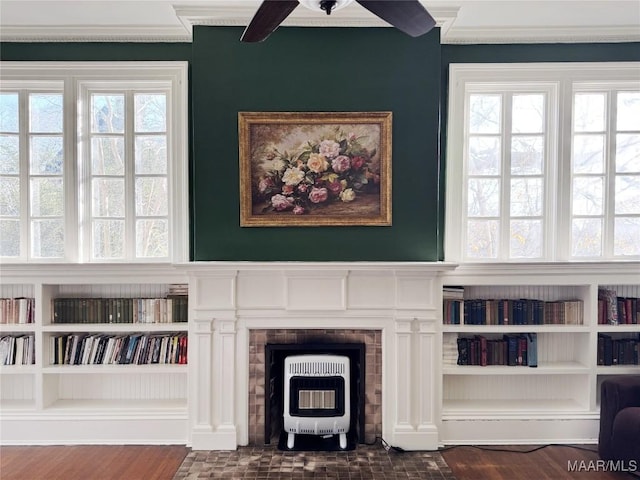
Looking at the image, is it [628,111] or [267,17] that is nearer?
[267,17]

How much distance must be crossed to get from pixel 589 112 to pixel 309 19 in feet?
7.54

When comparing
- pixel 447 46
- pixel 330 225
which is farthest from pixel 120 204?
pixel 447 46

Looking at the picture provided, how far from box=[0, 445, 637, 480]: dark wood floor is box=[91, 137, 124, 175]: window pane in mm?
2079

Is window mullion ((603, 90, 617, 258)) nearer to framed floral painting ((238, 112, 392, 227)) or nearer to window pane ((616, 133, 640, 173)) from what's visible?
window pane ((616, 133, 640, 173))

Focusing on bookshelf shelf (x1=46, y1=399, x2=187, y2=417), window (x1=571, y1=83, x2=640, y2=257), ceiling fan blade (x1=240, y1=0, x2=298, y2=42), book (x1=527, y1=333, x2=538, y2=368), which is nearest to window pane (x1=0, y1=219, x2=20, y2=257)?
bookshelf shelf (x1=46, y1=399, x2=187, y2=417)

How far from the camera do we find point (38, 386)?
310cm

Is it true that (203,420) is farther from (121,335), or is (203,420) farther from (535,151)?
(535,151)

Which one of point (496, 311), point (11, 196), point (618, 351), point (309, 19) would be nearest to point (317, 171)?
point (309, 19)

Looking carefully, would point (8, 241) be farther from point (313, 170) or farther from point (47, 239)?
→ point (313, 170)

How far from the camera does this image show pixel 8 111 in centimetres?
327

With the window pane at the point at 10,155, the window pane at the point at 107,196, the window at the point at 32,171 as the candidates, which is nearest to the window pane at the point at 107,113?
the window at the point at 32,171

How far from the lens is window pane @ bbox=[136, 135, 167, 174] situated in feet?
10.7

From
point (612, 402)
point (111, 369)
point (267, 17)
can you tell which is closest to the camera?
point (267, 17)

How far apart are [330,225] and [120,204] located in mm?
1697
